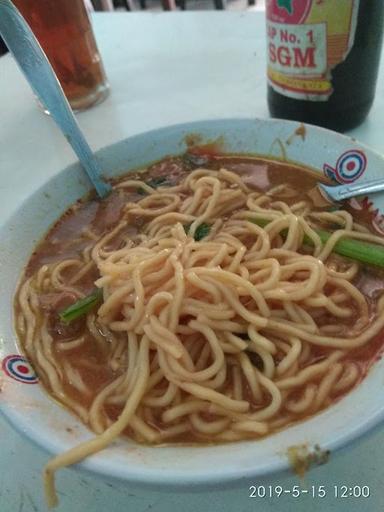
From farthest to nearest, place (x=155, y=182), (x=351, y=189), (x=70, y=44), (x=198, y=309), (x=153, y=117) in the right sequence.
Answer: (x=153, y=117)
(x=70, y=44)
(x=155, y=182)
(x=351, y=189)
(x=198, y=309)

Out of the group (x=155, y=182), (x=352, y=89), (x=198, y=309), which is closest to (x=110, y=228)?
(x=155, y=182)

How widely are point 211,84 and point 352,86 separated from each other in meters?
0.69

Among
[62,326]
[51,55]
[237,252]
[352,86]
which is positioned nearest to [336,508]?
[237,252]

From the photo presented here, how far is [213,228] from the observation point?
1.15 metres

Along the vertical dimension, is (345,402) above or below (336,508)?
above

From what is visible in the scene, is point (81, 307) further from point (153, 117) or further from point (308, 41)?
point (153, 117)

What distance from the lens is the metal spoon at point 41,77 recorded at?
3.75 ft

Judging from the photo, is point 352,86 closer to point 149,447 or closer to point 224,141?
point 224,141

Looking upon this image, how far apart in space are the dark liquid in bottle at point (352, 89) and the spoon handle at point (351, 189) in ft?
0.87

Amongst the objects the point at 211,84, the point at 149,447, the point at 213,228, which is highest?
the point at 149,447

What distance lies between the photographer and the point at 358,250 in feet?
3.25

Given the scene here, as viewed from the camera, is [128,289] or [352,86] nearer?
[128,289]

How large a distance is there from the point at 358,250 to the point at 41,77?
866 mm

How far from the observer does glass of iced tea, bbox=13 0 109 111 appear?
1.49 meters
